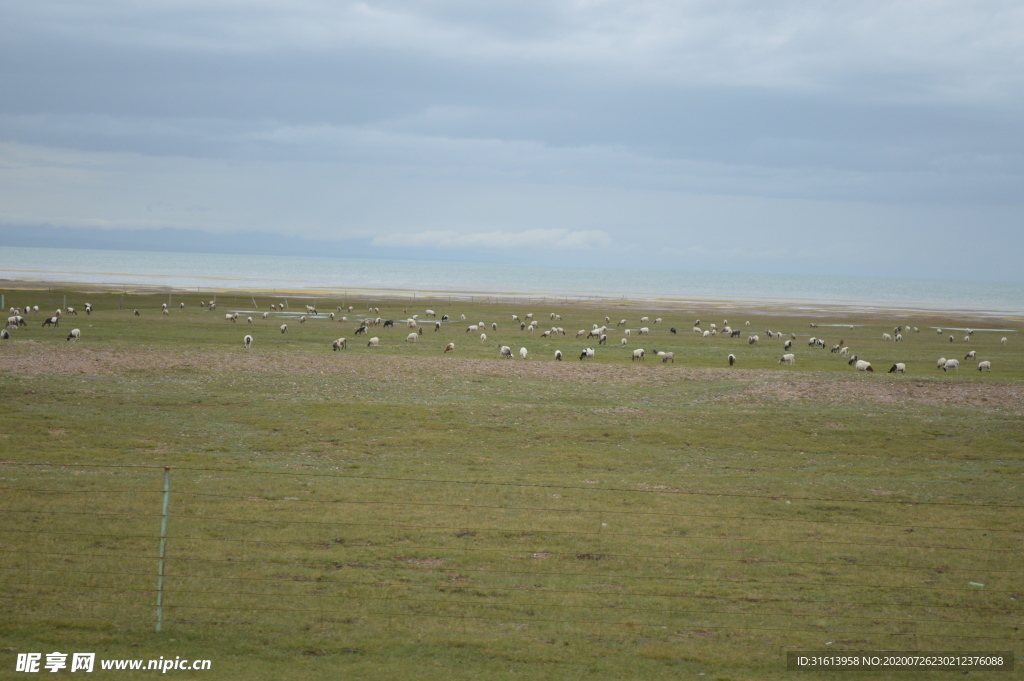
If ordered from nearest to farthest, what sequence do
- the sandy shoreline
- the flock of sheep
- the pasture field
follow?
1. the pasture field
2. the flock of sheep
3. the sandy shoreline

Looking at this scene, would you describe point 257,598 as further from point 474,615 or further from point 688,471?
point 688,471

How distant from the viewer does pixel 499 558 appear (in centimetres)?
1466

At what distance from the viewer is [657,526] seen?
17.3m

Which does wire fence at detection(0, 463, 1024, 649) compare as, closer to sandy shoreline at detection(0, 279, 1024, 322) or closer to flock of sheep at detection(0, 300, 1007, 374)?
flock of sheep at detection(0, 300, 1007, 374)

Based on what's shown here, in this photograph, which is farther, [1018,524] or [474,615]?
[1018,524]

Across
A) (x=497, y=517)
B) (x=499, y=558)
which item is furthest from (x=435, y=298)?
(x=499, y=558)

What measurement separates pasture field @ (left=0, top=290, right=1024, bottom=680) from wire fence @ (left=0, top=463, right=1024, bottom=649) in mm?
72

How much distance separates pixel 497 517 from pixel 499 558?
2.96 meters

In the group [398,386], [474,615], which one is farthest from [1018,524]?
[398,386]

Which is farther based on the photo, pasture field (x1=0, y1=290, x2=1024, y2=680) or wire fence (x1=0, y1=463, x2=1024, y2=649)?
wire fence (x1=0, y1=463, x2=1024, y2=649)

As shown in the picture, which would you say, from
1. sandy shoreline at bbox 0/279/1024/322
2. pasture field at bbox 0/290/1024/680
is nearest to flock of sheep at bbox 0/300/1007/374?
pasture field at bbox 0/290/1024/680

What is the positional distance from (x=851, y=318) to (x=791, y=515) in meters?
101

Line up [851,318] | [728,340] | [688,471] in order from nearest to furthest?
[688,471] → [728,340] → [851,318]

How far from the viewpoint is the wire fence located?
38.2ft
